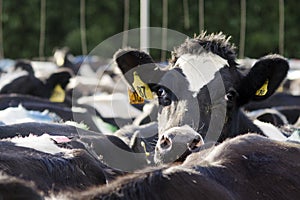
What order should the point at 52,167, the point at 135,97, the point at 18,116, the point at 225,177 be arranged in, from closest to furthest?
the point at 225,177 < the point at 52,167 < the point at 135,97 < the point at 18,116

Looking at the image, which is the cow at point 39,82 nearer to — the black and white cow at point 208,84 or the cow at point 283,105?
the cow at point 283,105

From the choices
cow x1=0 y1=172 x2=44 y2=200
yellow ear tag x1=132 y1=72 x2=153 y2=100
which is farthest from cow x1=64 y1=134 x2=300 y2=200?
yellow ear tag x1=132 y1=72 x2=153 y2=100

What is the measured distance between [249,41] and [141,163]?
22377mm

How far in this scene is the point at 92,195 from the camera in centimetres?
279

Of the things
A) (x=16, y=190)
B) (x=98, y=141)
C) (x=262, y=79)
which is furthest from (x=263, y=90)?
(x=16, y=190)

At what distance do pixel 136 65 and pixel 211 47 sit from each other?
2.35 feet

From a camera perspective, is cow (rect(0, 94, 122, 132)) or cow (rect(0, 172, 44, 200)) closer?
cow (rect(0, 172, 44, 200))

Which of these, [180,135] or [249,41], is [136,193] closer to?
[180,135]

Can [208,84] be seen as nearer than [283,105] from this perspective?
Yes

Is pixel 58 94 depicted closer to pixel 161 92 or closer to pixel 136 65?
pixel 136 65

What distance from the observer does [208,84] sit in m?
5.57

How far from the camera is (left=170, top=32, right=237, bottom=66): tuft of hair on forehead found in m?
5.82

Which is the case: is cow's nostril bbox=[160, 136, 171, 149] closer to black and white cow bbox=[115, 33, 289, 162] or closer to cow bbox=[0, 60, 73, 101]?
black and white cow bbox=[115, 33, 289, 162]

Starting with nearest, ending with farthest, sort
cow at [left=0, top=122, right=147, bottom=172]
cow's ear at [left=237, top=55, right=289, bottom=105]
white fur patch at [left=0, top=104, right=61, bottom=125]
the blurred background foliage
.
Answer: cow at [left=0, top=122, right=147, bottom=172] → cow's ear at [left=237, top=55, right=289, bottom=105] → white fur patch at [left=0, top=104, right=61, bottom=125] → the blurred background foliage
